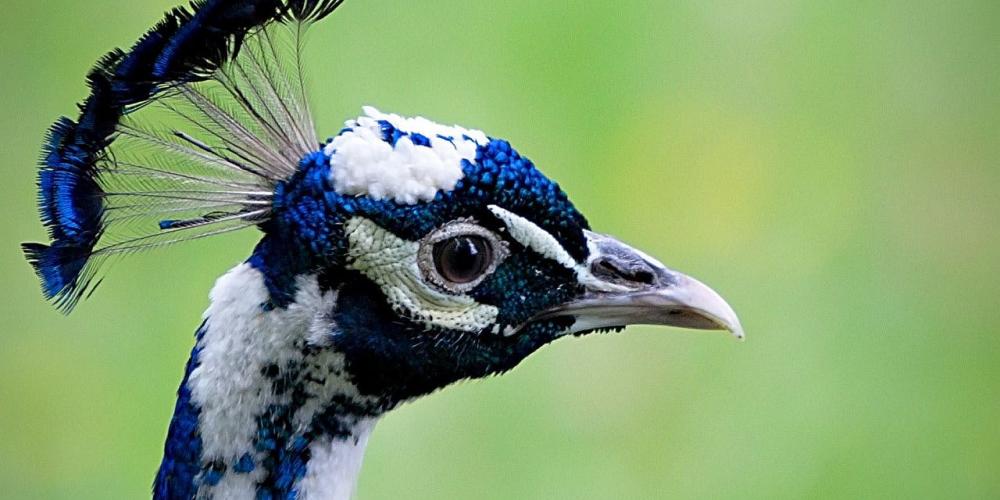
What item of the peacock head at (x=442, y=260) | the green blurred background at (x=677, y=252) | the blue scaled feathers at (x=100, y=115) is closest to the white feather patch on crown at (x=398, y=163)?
the peacock head at (x=442, y=260)

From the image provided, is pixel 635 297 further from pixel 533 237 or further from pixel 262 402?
pixel 262 402

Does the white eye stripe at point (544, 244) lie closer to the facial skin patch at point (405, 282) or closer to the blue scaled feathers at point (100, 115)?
the facial skin patch at point (405, 282)

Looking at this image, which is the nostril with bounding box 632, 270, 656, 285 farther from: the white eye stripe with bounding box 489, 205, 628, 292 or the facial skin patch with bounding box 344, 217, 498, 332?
the facial skin patch with bounding box 344, 217, 498, 332

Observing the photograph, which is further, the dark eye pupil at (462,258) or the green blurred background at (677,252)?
the green blurred background at (677,252)

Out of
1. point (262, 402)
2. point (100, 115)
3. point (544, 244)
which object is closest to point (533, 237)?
point (544, 244)

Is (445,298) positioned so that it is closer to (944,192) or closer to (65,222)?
(65,222)

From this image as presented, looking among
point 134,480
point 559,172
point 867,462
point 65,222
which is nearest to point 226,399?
point 65,222
